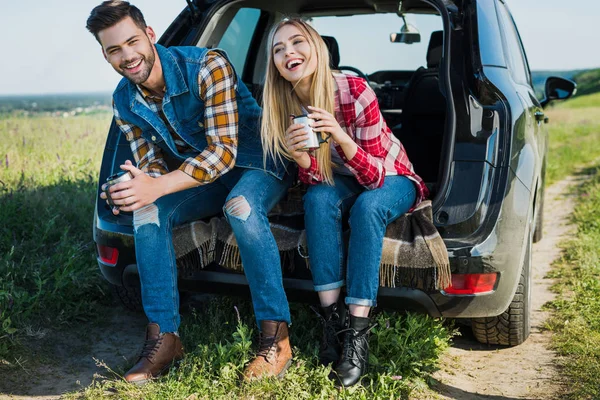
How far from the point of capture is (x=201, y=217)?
2975 mm

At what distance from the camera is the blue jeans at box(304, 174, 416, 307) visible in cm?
260

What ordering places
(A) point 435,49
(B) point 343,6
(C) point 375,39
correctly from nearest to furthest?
(A) point 435,49 < (B) point 343,6 < (C) point 375,39

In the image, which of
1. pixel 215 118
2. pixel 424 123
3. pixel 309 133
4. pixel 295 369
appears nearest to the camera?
pixel 309 133

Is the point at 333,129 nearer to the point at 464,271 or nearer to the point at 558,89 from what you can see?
the point at 464,271

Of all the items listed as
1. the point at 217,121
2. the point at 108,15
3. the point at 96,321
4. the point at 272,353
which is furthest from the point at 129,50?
the point at 96,321

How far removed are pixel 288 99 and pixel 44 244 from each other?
2.13 metres

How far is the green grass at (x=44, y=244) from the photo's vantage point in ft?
11.2

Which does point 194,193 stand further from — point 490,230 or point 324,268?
point 490,230

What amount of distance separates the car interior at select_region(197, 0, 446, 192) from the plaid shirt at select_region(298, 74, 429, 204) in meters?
0.85

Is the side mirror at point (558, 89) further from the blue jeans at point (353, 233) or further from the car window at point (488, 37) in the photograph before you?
the blue jeans at point (353, 233)

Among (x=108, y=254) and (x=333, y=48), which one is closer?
(x=108, y=254)

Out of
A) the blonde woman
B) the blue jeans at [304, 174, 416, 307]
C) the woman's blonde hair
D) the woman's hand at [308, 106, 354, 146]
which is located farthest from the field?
the woman's hand at [308, 106, 354, 146]

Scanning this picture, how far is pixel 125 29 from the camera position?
2.80 meters

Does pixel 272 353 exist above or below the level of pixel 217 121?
below
